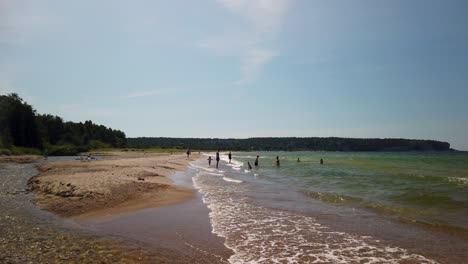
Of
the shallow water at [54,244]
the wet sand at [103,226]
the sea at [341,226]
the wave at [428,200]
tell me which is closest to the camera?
the shallow water at [54,244]

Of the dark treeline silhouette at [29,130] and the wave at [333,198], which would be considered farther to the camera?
the dark treeline silhouette at [29,130]

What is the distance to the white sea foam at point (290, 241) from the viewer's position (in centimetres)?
970

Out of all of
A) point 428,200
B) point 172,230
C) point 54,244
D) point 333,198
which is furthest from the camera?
point 333,198

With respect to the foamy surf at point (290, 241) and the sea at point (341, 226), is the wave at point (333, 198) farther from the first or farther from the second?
the foamy surf at point (290, 241)

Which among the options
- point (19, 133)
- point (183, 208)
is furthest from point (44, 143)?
point (183, 208)

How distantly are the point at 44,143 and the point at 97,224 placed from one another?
297ft

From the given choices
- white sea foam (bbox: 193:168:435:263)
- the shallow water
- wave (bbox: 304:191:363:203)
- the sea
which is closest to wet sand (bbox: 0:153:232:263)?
the shallow water

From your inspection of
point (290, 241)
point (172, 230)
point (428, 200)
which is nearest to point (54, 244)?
point (172, 230)

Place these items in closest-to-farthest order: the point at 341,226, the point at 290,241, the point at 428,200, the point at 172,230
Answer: the point at 290,241 < the point at 172,230 < the point at 341,226 < the point at 428,200

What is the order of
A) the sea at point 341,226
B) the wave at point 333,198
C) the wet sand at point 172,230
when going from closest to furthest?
the wet sand at point 172,230 → the sea at point 341,226 → the wave at point 333,198

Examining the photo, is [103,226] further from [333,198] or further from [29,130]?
[29,130]

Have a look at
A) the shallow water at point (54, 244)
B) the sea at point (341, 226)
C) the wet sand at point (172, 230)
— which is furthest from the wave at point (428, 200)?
the shallow water at point (54, 244)

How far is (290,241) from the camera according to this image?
450 inches

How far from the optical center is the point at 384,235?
12.5 meters
